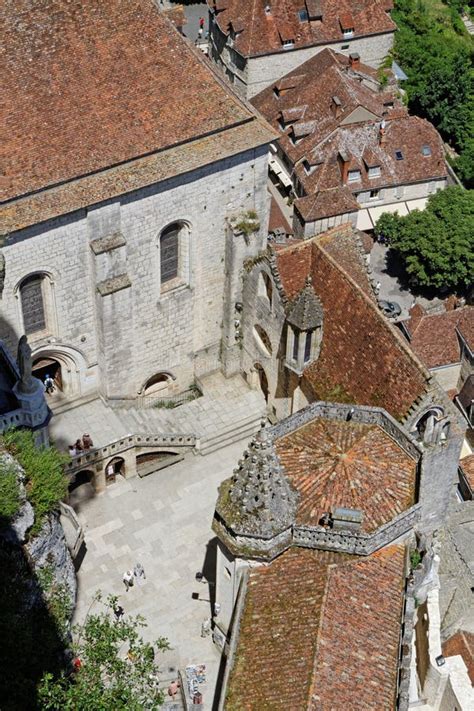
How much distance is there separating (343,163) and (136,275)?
78.9ft

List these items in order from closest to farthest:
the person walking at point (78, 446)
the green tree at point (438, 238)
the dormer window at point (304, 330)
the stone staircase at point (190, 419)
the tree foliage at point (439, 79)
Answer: the dormer window at point (304, 330) → the person walking at point (78, 446) → the stone staircase at point (190, 419) → the green tree at point (438, 238) → the tree foliage at point (439, 79)

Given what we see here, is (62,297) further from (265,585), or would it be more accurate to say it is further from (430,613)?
(430,613)

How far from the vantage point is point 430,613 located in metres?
47.1

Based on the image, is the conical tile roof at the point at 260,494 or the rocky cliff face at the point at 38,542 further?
the rocky cliff face at the point at 38,542

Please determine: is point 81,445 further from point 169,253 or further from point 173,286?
point 169,253

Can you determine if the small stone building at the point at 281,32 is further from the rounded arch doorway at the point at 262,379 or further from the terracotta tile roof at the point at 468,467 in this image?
the terracotta tile roof at the point at 468,467

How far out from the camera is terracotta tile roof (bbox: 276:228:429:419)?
47875 mm

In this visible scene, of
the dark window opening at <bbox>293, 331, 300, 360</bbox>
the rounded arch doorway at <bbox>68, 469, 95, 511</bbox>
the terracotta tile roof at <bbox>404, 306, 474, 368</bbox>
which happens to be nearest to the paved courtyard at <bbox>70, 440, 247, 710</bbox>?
the rounded arch doorway at <bbox>68, 469, 95, 511</bbox>

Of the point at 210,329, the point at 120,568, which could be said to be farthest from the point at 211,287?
the point at 120,568

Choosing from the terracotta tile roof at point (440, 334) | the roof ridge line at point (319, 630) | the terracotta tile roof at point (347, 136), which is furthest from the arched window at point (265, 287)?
the terracotta tile roof at point (347, 136)

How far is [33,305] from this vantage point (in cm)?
5275

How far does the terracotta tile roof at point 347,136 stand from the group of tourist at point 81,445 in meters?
25.6

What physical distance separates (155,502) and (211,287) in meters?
11.3

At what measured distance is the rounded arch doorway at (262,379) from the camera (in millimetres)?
58594
